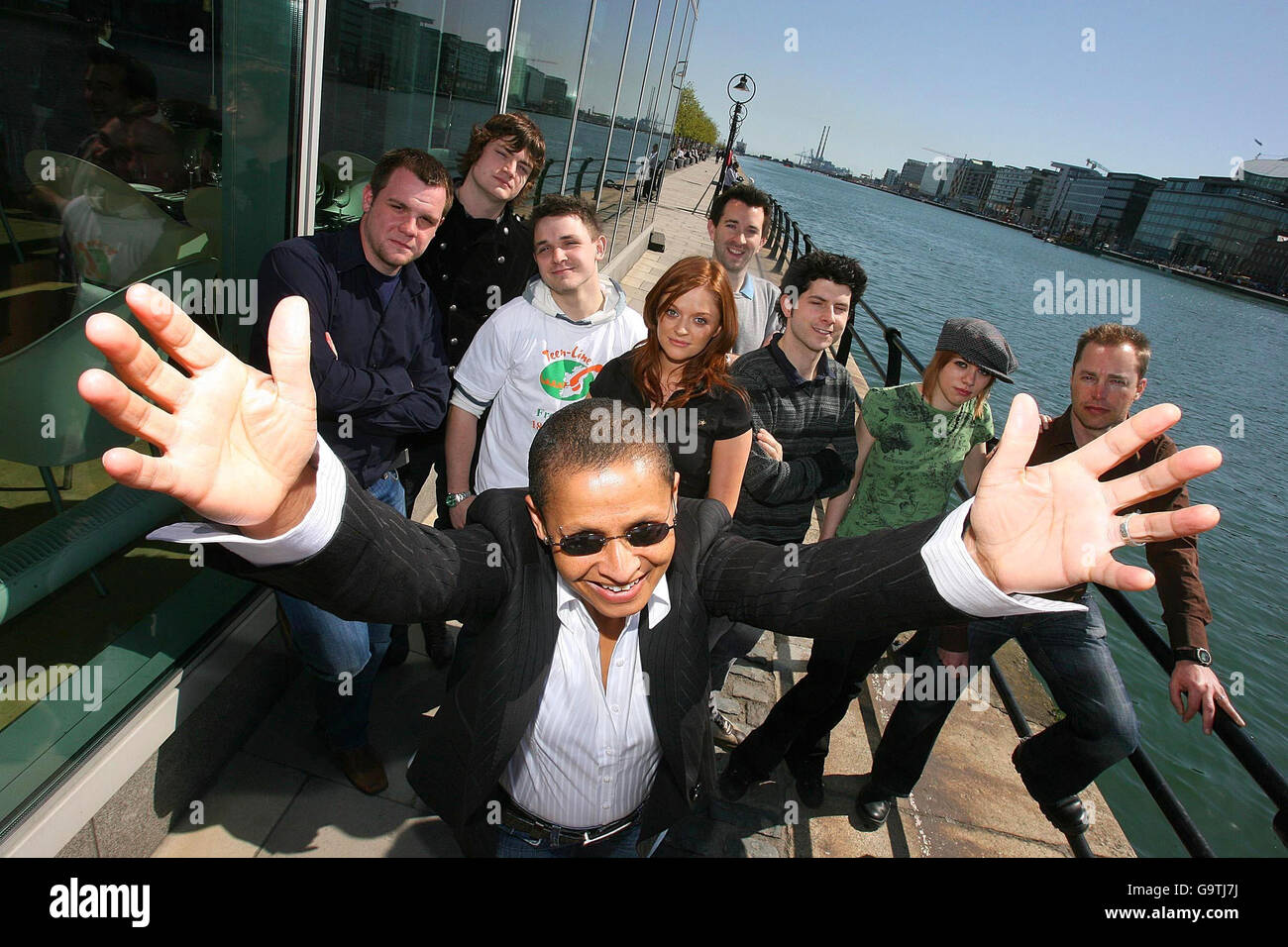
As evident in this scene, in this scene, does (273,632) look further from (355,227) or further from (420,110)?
(420,110)

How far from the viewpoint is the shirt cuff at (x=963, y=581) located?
1.51m

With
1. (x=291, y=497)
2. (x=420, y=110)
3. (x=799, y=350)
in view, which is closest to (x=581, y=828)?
(x=291, y=497)

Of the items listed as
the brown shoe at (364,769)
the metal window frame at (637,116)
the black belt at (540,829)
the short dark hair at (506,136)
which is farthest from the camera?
the metal window frame at (637,116)

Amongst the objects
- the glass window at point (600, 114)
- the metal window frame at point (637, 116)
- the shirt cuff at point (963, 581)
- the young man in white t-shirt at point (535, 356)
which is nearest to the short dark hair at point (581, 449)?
the shirt cuff at point (963, 581)

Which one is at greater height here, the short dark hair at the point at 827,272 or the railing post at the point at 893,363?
the short dark hair at the point at 827,272

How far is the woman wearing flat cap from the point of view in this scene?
2.95 meters

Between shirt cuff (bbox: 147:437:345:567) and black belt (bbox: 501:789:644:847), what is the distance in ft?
3.06

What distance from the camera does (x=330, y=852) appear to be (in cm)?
257

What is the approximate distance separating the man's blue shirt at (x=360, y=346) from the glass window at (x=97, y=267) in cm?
45

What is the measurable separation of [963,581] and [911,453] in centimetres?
165

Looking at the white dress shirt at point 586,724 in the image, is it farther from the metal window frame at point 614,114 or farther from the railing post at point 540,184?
the metal window frame at point 614,114

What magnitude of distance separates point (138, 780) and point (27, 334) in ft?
4.72

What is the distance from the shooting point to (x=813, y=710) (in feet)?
9.78

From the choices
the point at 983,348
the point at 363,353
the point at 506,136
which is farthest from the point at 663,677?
the point at 506,136
